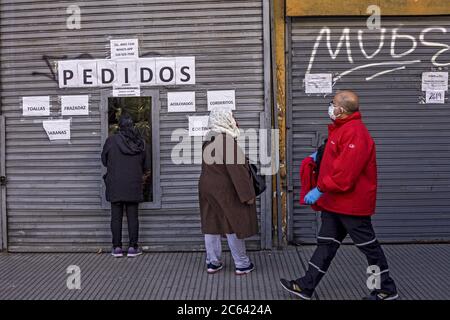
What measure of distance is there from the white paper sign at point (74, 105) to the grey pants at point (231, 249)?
232 centimetres

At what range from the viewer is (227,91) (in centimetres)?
734

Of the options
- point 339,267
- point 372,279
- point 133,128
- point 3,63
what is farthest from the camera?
point 3,63

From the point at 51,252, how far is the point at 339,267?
3.44 meters

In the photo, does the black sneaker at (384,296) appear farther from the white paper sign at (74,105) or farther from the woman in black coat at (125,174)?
the white paper sign at (74,105)

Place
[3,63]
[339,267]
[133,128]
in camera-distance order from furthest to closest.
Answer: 1. [3,63]
2. [133,128]
3. [339,267]

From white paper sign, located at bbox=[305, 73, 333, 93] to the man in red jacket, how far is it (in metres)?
2.08

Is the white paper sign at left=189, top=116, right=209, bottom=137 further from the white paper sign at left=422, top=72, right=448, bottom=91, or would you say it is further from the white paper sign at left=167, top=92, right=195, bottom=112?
the white paper sign at left=422, top=72, right=448, bottom=91

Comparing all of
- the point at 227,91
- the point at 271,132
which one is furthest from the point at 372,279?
the point at 227,91

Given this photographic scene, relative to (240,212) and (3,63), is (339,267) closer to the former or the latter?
(240,212)

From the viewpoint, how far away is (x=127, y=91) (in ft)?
24.4

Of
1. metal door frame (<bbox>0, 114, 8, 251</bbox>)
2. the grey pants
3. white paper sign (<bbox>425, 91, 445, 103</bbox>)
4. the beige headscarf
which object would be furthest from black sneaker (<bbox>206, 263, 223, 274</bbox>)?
white paper sign (<bbox>425, 91, 445, 103</bbox>)

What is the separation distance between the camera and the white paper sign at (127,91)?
743cm

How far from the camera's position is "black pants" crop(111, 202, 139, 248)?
23.3 ft
